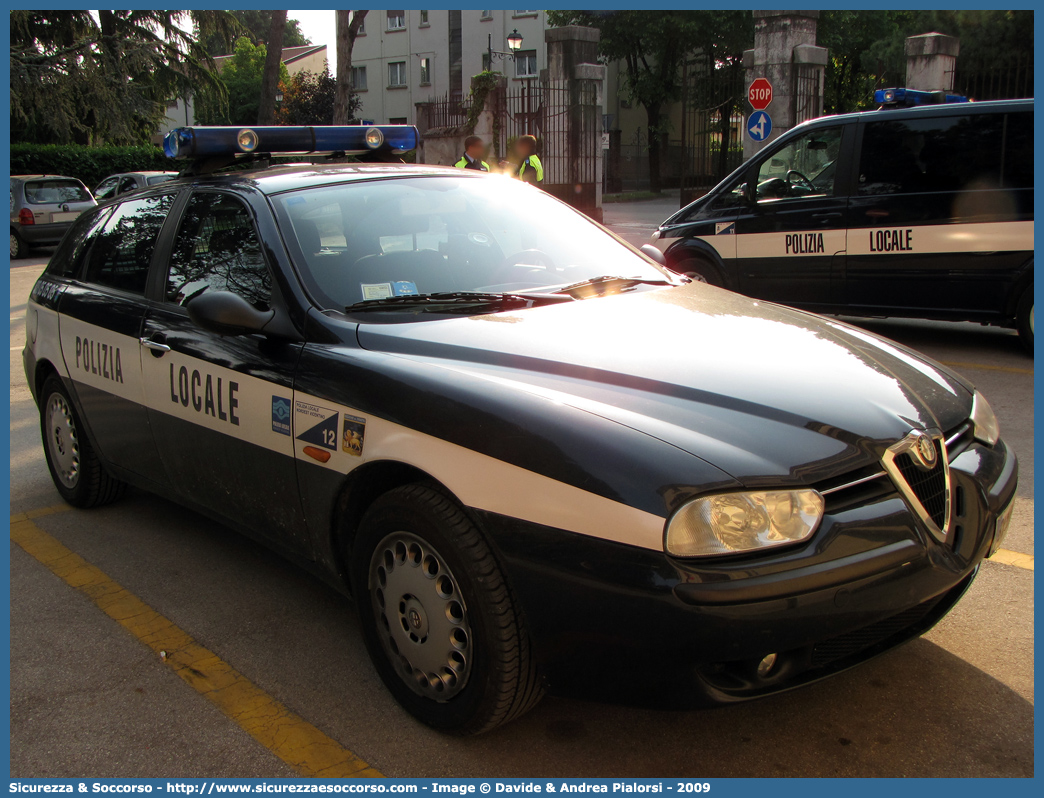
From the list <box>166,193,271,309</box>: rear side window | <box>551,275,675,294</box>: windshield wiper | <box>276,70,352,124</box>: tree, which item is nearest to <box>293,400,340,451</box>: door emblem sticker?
<box>166,193,271,309</box>: rear side window

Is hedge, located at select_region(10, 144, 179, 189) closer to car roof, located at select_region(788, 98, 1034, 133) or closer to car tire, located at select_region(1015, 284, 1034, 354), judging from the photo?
car roof, located at select_region(788, 98, 1034, 133)

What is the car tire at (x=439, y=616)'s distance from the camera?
7.88ft

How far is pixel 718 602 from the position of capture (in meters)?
2.11

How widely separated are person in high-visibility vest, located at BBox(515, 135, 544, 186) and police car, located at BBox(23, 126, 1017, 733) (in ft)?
29.4

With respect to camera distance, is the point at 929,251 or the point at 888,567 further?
the point at 929,251

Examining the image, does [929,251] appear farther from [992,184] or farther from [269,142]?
[269,142]

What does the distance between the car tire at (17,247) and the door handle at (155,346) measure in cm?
1823

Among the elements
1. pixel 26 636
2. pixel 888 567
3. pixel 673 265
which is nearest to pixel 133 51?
pixel 673 265

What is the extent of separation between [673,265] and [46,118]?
2445 centimetres

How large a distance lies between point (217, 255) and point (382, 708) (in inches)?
72.1

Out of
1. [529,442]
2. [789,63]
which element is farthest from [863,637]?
[789,63]

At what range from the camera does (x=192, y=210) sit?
385 cm

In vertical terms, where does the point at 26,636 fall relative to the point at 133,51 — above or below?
below

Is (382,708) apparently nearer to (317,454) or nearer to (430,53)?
(317,454)
